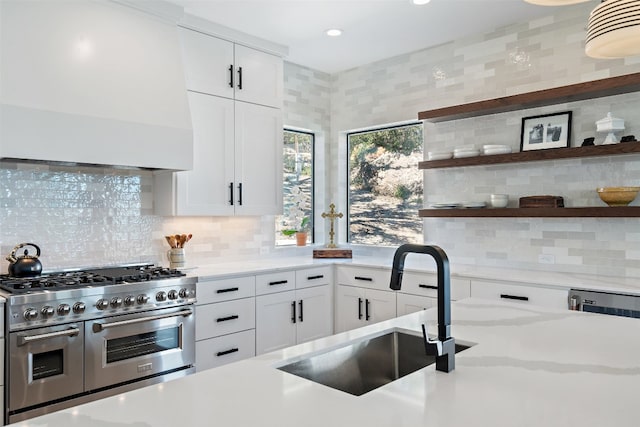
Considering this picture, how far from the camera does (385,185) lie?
484 centimetres

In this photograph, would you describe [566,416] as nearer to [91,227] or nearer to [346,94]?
[91,227]

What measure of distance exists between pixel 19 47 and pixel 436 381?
109 inches

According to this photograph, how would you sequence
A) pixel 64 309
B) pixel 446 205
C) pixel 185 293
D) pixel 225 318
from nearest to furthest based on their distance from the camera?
pixel 64 309, pixel 185 293, pixel 225 318, pixel 446 205

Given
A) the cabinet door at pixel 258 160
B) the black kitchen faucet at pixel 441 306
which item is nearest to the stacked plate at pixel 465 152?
the cabinet door at pixel 258 160

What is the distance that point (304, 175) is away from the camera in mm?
5129

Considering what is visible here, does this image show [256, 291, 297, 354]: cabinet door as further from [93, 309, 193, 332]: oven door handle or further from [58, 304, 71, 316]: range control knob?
[58, 304, 71, 316]: range control knob

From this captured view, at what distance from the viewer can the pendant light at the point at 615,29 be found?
1.55 m

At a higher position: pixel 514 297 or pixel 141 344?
pixel 514 297

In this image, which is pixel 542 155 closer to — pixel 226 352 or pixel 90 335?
pixel 226 352

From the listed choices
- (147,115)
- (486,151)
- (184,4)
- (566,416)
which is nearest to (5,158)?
(147,115)

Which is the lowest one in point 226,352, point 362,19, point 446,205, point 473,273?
point 226,352

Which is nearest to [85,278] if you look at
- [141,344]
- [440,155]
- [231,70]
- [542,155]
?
[141,344]

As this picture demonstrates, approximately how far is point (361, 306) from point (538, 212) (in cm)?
157

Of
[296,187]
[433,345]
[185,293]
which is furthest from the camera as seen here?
[296,187]
